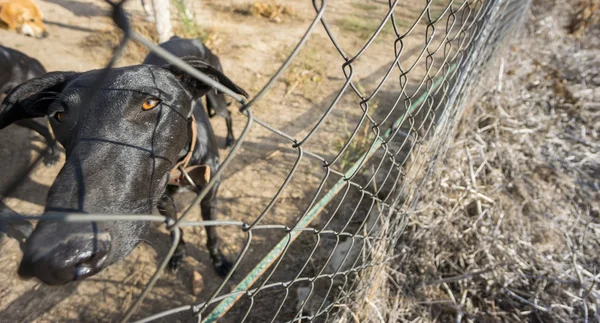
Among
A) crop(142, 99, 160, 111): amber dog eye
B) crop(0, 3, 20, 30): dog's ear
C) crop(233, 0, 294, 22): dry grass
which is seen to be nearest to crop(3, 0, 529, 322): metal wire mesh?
crop(142, 99, 160, 111): amber dog eye

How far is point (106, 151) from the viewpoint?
4.67 feet

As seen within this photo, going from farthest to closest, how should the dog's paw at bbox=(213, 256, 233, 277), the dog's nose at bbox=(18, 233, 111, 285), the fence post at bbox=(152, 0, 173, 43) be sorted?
the fence post at bbox=(152, 0, 173, 43) → the dog's paw at bbox=(213, 256, 233, 277) → the dog's nose at bbox=(18, 233, 111, 285)

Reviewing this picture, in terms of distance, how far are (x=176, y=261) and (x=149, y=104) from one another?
1.71 m

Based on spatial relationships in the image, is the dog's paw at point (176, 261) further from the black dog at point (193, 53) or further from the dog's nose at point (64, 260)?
the dog's nose at point (64, 260)

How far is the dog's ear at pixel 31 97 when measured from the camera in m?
1.63

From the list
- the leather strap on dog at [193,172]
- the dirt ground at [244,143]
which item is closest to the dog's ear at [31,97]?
the dirt ground at [244,143]

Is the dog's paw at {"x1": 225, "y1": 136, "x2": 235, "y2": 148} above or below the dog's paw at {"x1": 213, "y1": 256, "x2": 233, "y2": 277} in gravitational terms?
above

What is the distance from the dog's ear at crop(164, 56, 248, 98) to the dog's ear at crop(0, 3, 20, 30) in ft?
19.2

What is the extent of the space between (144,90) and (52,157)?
2.84m

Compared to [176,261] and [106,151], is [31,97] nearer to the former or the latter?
[106,151]

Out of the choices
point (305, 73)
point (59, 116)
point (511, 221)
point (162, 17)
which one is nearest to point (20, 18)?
point (162, 17)

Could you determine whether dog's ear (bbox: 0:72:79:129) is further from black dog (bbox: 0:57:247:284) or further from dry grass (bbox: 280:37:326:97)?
dry grass (bbox: 280:37:326:97)

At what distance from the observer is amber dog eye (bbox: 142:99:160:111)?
1643mm

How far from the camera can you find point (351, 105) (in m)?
4.62
